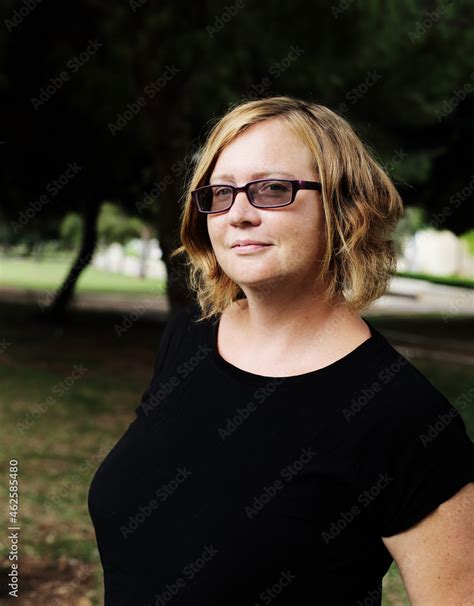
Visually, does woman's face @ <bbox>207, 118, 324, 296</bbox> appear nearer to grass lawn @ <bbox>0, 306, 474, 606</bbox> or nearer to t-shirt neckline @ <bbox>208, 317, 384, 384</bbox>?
t-shirt neckline @ <bbox>208, 317, 384, 384</bbox>

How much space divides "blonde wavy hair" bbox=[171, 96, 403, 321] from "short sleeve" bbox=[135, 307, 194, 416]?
427 mm

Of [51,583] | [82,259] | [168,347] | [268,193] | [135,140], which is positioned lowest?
[82,259]

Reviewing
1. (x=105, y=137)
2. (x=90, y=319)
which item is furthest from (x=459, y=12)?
(x=90, y=319)

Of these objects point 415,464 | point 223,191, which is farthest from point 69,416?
point 415,464

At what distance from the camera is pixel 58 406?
8.95 meters

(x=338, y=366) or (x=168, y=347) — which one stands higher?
(x=338, y=366)

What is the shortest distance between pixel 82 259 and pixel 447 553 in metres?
16.8

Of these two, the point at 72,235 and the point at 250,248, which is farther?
the point at 72,235

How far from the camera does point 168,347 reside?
6.48 ft

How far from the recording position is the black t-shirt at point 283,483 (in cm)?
141

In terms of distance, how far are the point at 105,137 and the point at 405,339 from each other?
7.06m

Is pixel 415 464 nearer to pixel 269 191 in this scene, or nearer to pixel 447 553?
pixel 447 553

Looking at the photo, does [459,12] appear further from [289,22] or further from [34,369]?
[34,369]

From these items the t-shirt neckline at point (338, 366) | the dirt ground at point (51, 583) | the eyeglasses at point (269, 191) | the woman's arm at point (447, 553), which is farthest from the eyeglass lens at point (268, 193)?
the dirt ground at point (51, 583)
